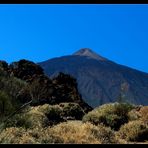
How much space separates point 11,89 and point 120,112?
6.10 meters

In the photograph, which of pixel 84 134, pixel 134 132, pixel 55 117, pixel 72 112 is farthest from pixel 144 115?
pixel 84 134

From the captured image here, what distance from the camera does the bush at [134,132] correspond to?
17875 mm

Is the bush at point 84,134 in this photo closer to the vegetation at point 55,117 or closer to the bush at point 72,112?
the vegetation at point 55,117

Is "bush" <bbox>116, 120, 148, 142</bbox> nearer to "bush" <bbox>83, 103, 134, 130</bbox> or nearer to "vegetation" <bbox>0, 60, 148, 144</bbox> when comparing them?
"vegetation" <bbox>0, 60, 148, 144</bbox>

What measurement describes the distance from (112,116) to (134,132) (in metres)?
3.74

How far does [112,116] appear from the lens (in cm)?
2175

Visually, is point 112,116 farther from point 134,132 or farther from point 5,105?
point 5,105

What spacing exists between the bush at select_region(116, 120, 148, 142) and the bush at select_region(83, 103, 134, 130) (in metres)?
2.46

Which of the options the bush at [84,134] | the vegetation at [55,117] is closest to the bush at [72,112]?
the vegetation at [55,117]

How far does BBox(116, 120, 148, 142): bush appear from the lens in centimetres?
1788

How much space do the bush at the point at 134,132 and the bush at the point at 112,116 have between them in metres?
2.46

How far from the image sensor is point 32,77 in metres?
34.1

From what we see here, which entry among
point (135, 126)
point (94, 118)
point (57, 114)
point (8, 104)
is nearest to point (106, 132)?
point (135, 126)
